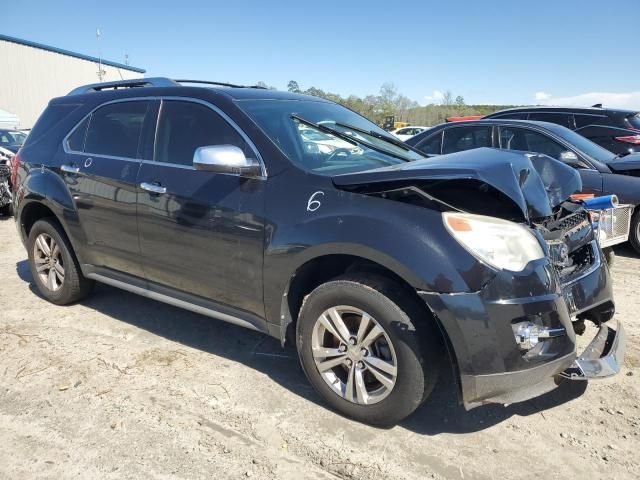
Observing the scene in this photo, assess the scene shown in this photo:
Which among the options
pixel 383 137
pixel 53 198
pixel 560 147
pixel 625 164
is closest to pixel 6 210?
pixel 53 198

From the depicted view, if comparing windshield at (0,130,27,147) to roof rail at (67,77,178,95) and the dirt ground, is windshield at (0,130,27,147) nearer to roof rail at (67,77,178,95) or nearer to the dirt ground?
roof rail at (67,77,178,95)

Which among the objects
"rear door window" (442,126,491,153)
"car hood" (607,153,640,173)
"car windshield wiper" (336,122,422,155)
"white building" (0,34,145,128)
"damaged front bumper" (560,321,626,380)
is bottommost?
"damaged front bumper" (560,321,626,380)

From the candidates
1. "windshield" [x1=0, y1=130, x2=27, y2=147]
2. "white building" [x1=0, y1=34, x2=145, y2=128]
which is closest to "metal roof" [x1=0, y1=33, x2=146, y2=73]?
"white building" [x1=0, y1=34, x2=145, y2=128]

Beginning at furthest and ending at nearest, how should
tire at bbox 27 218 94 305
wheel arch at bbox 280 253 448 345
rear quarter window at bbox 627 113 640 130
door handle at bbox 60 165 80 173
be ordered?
rear quarter window at bbox 627 113 640 130 → tire at bbox 27 218 94 305 → door handle at bbox 60 165 80 173 → wheel arch at bbox 280 253 448 345

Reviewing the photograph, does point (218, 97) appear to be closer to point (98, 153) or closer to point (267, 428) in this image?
point (98, 153)

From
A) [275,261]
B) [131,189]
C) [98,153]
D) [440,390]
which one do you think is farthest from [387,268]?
[98,153]

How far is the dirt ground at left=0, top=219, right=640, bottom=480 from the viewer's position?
245cm

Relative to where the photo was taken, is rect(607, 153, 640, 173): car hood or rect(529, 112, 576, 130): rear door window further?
rect(529, 112, 576, 130): rear door window

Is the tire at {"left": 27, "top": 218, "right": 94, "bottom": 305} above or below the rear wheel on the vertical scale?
above

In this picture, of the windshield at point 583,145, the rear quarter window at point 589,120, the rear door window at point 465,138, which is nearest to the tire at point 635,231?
the windshield at point 583,145

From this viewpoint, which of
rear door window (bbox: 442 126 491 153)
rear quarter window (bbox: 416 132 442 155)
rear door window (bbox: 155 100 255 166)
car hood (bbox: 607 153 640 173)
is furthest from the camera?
rear quarter window (bbox: 416 132 442 155)

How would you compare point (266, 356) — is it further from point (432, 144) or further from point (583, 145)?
point (583, 145)

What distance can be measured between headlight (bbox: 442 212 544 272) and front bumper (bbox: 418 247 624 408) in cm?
6

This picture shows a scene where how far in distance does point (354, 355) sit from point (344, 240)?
0.63 meters
